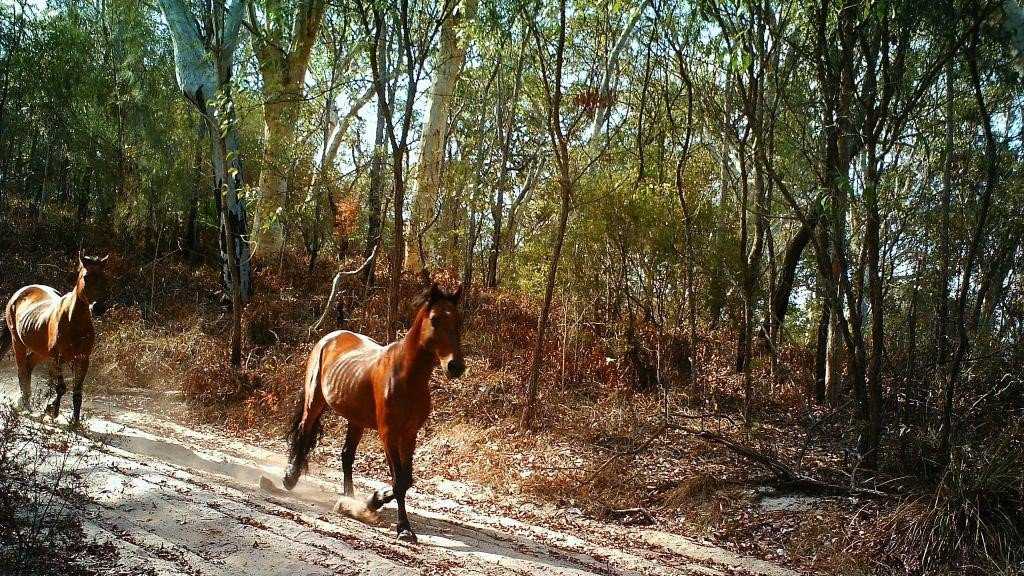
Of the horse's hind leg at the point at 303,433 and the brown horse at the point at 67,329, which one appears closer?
the horse's hind leg at the point at 303,433

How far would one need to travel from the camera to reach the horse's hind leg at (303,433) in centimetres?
737

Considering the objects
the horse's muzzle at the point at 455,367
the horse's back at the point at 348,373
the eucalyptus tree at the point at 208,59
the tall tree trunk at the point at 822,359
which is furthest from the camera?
the eucalyptus tree at the point at 208,59

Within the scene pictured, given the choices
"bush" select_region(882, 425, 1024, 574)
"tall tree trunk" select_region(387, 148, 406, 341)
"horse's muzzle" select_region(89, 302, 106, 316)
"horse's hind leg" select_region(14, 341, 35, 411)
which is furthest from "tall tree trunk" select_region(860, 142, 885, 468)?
"horse's hind leg" select_region(14, 341, 35, 411)

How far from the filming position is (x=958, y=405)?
871cm

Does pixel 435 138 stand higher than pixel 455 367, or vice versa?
pixel 435 138

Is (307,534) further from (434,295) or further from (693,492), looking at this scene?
(693,492)

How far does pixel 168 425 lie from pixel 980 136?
1266cm

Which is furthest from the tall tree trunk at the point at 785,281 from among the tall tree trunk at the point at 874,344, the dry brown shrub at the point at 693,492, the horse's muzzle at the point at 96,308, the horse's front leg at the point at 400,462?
the horse's muzzle at the point at 96,308

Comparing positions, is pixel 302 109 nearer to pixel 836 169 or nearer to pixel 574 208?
pixel 574 208

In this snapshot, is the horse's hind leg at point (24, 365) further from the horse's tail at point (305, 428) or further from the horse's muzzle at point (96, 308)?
the horse's tail at point (305, 428)

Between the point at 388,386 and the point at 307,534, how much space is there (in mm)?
1459

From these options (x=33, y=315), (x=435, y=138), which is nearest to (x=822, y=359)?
(x=435, y=138)

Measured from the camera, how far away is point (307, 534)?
526cm

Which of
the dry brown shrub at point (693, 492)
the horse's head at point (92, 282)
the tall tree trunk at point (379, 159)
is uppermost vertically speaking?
the tall tree trunk at point (379, 159)
